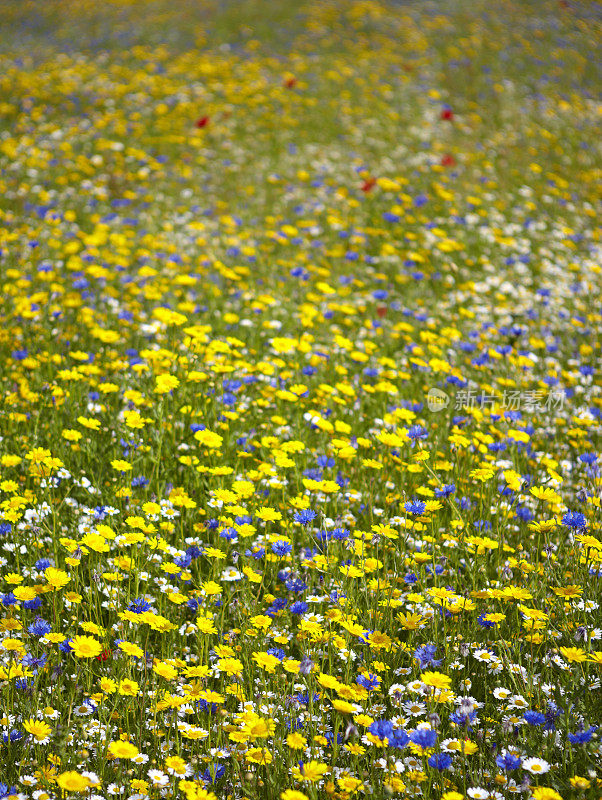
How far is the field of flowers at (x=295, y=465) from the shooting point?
1.95 m

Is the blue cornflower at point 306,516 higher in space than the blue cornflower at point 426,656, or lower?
higher

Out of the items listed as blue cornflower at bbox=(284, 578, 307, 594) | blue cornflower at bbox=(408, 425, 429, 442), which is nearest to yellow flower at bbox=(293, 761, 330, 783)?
blue cornflower at bbox=(284, 578, 307, 594)

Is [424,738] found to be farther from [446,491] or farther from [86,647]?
[446,491]

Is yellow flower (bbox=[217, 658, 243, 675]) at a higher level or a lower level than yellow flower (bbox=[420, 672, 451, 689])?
lower

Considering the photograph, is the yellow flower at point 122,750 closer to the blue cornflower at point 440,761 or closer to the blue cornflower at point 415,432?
the blue cornflower at point 440,761

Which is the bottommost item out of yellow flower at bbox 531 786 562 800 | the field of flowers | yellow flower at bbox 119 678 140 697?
the field of flowers

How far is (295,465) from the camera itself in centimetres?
282

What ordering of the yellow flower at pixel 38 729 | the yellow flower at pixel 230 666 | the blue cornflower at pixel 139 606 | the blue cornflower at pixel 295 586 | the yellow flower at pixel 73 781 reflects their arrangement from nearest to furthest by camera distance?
the yellow flower at pixel 73 781 → the yellow flower at pixel 38 729 → the yellow flower at pixel 230 666 → the blue cornflower at pixel 139 606 → the blue cornflower at pixel 295 586

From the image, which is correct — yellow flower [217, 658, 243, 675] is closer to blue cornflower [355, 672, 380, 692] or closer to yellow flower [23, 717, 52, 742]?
blue cornflower [355, 672, 380, 692]

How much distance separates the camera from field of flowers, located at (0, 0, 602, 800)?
76.7 inches

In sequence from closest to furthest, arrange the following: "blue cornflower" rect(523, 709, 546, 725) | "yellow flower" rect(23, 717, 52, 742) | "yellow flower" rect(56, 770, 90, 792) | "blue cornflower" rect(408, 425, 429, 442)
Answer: "yellow flower" rect(56, 770, 90, 792)
"yellow flower" rect(23, 717, 52, 742)
"blue cornflower" rect(523, 709, 546, 725)
"blue cornflower" rect(408, 425, 429, 442)

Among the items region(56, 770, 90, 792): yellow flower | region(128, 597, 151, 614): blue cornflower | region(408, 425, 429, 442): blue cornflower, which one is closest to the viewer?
region(56, 770, 90, 792): yellow flower

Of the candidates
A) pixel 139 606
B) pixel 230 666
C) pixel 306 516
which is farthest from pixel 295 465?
pixel 230 666

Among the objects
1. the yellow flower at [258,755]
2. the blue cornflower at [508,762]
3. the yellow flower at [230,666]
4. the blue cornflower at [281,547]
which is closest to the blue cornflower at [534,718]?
the blue cornflower at [508,762]
